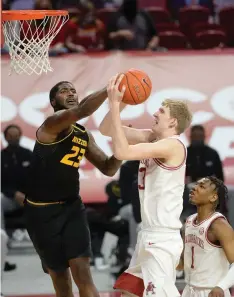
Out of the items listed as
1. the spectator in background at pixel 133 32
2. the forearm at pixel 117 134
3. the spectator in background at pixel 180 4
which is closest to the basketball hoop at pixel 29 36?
the forearm at pixel 117 134

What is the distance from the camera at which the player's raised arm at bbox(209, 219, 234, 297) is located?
5789mm

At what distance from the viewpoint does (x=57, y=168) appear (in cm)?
619

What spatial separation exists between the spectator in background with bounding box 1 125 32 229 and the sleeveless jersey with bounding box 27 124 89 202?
3.97m

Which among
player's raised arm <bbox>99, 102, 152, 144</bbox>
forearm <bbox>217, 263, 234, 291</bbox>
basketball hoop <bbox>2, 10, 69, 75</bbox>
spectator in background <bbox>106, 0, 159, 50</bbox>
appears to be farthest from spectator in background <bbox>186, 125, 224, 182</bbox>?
forearm <bbox>217, 263, 234, 291</bbox>

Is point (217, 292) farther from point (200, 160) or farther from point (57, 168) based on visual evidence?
point (200, 160)

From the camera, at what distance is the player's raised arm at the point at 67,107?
5566 millimetres

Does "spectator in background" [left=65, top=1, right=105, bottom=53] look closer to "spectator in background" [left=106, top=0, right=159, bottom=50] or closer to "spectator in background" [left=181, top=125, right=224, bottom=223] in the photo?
"spectator in background" [left=106, top=0, right=159, bottom=50]

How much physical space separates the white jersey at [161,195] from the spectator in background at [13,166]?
15.5ft

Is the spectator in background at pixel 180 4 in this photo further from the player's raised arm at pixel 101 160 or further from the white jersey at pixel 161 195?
the white jersey at pixel 161 195

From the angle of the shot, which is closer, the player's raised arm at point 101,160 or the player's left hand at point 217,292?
the player's left hand at point 217,292

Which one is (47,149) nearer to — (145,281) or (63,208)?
(63,208)

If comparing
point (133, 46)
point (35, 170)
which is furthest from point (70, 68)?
point (35, 170)

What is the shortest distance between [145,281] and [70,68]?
551cm

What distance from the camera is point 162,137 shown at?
18.9 ft
